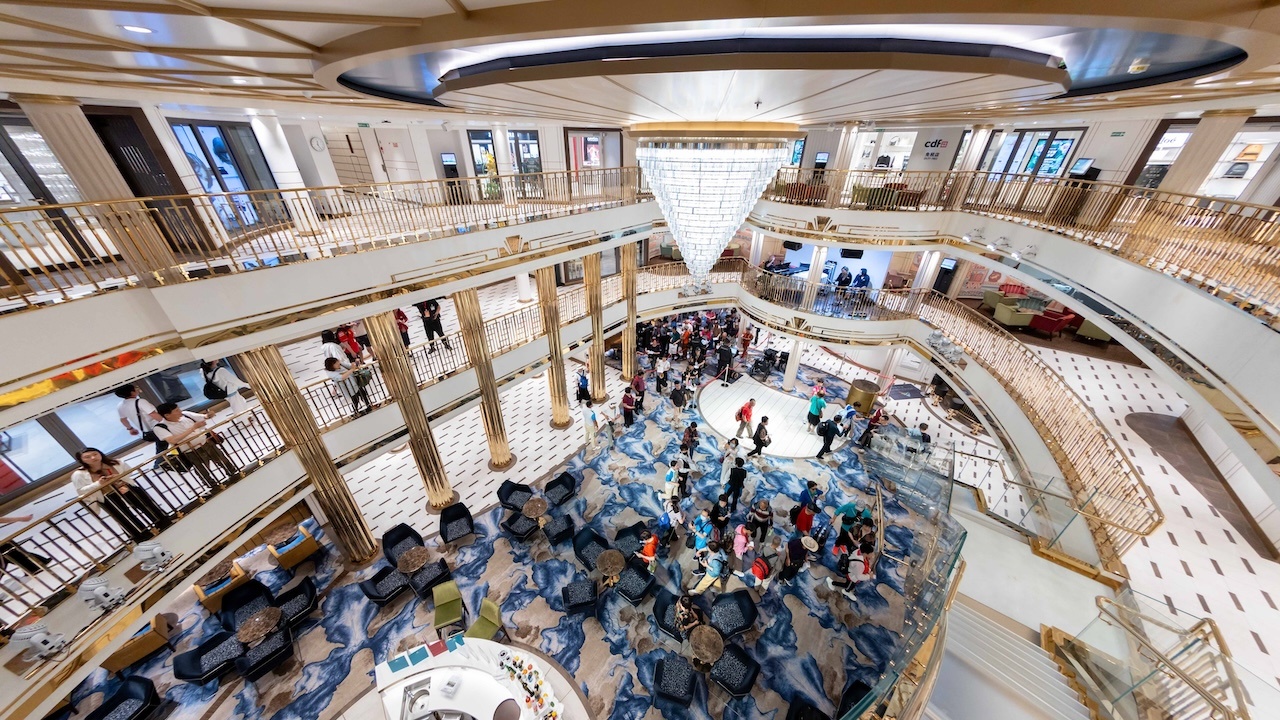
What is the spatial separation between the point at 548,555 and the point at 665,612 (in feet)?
8.52

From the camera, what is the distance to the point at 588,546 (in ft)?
24.6

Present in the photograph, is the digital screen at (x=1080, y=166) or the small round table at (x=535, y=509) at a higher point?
the digital screen at (x=1080, y=166)

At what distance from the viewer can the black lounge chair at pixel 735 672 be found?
5.60m

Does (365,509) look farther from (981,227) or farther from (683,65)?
(981,227)

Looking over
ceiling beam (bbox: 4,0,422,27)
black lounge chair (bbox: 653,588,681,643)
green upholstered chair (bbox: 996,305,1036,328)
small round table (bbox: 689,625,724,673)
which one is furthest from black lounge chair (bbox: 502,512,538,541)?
green upholstered chair (bbox: 996,305,1036,328)

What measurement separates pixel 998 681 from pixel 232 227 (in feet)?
46.3

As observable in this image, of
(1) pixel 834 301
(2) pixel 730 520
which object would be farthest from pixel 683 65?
(1) pixel 834 301

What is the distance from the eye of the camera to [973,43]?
2.00m

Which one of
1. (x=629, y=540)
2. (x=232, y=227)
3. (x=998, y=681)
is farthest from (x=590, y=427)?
(x=232, y=227)

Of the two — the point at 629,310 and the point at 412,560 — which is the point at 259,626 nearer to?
the point at 412,560

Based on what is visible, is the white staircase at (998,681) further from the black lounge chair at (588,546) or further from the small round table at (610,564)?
the black lounge chair at (588,546)

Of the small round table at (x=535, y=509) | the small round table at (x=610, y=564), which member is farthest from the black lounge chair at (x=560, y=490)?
the small round table at (x=610, y=564)

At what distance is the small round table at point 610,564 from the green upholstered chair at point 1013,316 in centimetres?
1440

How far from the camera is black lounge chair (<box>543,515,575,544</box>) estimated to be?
7.75m
